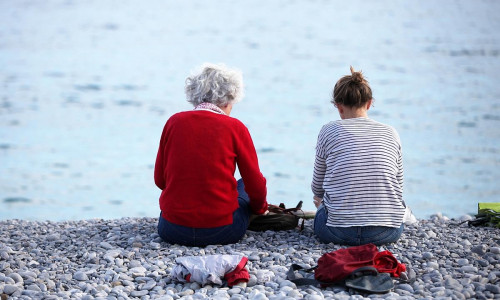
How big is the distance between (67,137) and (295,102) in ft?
21.4

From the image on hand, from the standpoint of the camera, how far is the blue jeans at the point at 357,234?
4625 millimetres

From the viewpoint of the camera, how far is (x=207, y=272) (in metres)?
3.91

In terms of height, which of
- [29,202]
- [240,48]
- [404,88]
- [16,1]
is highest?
[16,1]

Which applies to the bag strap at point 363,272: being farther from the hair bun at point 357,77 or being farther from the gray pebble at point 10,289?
the gray pebble at point 10,289

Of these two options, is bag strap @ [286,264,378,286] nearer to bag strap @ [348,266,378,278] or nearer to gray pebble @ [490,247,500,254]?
bag strap @ [348,266,378,278]

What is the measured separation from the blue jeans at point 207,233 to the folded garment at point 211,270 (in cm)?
69

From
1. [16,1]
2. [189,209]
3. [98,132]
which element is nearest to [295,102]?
[98,132]

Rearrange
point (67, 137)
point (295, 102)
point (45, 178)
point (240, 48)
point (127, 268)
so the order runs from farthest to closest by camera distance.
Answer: point (240, 48)
point (295, 102)
point (67, 137)
point (45, 178)
point (127, 268)

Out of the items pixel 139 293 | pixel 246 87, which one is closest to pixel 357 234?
pixel 139 293

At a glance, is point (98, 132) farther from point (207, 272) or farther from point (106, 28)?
point (106, 28)

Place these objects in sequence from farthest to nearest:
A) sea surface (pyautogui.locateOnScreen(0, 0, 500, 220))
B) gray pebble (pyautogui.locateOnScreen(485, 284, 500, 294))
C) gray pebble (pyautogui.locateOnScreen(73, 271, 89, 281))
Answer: sea surface (pyautogui.locateOnScreen(0, 0, 500, 220)) → gray pebble (pyautogui.locateOnScreen(73, 271, 89, 281)) → gray pebble (pyautogui.locateOnScreen(485, 284, 500, 294))

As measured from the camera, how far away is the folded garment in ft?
12.8

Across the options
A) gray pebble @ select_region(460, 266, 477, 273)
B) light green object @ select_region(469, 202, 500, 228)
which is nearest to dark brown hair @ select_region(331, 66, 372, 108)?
gray pebble @ select_region(460, 266, 477, 273)

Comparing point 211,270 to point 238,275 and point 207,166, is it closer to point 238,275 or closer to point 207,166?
point 238,275
